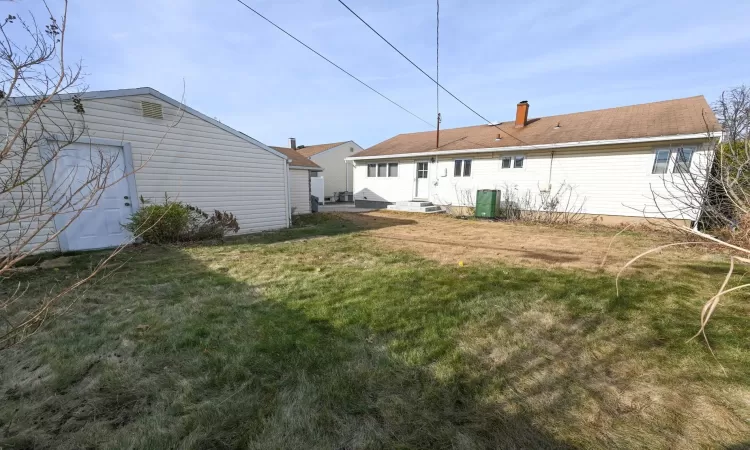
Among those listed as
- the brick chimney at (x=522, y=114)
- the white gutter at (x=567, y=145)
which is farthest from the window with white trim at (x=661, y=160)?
the brick chimney at (x=522, y=114)

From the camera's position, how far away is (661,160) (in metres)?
9.66

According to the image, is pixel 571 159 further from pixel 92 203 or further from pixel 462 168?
pixel 92 203

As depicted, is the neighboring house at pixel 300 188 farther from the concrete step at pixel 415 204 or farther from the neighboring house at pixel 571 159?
the concrete step at pixel 415 204

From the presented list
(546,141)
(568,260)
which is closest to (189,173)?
(568,260)

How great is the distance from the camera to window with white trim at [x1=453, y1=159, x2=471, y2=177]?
13805 millimetres

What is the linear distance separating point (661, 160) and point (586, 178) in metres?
2.03

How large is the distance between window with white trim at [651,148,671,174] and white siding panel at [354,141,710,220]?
118 millimetres

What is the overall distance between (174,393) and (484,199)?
11.9 m

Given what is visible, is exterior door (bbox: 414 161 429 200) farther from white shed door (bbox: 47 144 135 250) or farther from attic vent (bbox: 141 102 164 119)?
white shed door (bbox: 47 144 135 250)

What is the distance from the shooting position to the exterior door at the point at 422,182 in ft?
50.1

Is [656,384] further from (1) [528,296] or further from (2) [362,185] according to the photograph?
(2) [362,185]

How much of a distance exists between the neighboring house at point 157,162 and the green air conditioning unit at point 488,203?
8.06 metres

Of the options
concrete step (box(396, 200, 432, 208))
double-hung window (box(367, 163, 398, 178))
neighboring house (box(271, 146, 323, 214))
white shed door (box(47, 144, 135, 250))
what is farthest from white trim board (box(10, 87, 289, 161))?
double-hung window (box(367, 163, 398, 178))

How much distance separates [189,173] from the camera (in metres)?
7.86
